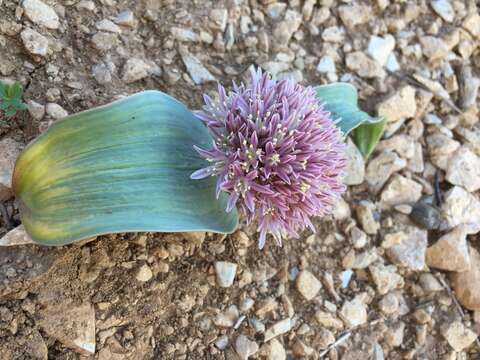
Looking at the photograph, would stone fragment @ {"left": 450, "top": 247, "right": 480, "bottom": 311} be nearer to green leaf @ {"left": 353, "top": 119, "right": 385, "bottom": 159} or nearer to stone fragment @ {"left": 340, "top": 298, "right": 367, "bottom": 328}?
stone fragment @ {"left": 340, "top": 298, "right": 367, "bottom": 328}

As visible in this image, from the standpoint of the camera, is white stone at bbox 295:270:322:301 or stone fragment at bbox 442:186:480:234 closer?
white stone at bbox 295:270:322:301

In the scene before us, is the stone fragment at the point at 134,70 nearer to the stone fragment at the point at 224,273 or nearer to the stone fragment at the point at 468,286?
the stone fragment at the point at 224,273

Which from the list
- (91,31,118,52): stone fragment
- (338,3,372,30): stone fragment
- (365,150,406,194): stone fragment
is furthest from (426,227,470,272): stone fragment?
(91,31,118,52): stone fragment

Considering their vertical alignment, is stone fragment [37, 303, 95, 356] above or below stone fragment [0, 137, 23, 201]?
below

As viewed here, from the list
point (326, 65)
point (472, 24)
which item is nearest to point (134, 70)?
point (326, 65)

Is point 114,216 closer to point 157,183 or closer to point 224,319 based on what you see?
point 157,183

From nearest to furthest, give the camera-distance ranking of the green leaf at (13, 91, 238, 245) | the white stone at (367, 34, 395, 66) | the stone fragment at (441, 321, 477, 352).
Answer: the green leaf at (13, 91, 238, 245)
the stone fragment at (441, 321, 477, 352)
the white stone at (367, 34, 395, 66)
